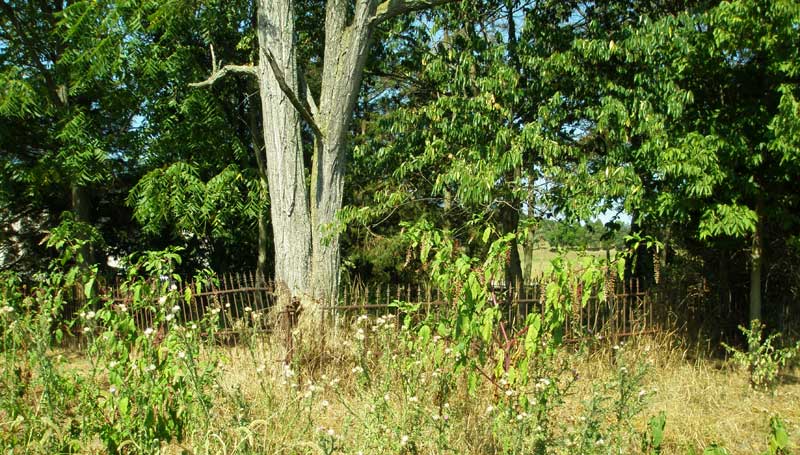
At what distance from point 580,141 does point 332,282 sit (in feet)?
16.5

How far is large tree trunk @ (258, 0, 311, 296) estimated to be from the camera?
7.45 m

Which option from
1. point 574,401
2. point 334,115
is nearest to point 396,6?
point 334,115

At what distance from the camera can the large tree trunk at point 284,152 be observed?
7.45 metres

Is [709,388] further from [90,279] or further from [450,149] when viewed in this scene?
[90,279]

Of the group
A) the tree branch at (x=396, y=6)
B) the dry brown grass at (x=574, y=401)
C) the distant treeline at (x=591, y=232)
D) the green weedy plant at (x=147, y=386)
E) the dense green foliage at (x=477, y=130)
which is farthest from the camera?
the tree branch at (x=396, y=6)

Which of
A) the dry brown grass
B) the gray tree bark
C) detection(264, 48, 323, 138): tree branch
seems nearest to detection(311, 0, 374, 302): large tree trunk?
the gray tree bark

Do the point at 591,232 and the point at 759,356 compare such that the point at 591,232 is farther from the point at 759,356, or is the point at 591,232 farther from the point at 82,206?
the point at 82,206

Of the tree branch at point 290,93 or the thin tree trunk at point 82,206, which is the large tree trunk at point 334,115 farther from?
the thin tree trunk at point 82,206

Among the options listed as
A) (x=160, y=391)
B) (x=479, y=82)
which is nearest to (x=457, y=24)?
(x=479, y=82)

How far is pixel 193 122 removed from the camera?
397 inches

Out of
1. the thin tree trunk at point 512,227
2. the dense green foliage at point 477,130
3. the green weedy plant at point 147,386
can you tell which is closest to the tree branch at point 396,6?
the dense green foliage at point 477,130

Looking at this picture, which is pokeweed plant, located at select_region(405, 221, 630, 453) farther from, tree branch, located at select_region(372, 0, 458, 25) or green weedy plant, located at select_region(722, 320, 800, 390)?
tree branch, located at select_region(372, 0, 458, 25)

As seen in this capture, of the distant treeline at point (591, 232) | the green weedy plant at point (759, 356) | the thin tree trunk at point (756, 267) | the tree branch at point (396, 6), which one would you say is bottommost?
the green weedy plant at point (759, 356)

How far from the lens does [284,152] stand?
24.7ft
